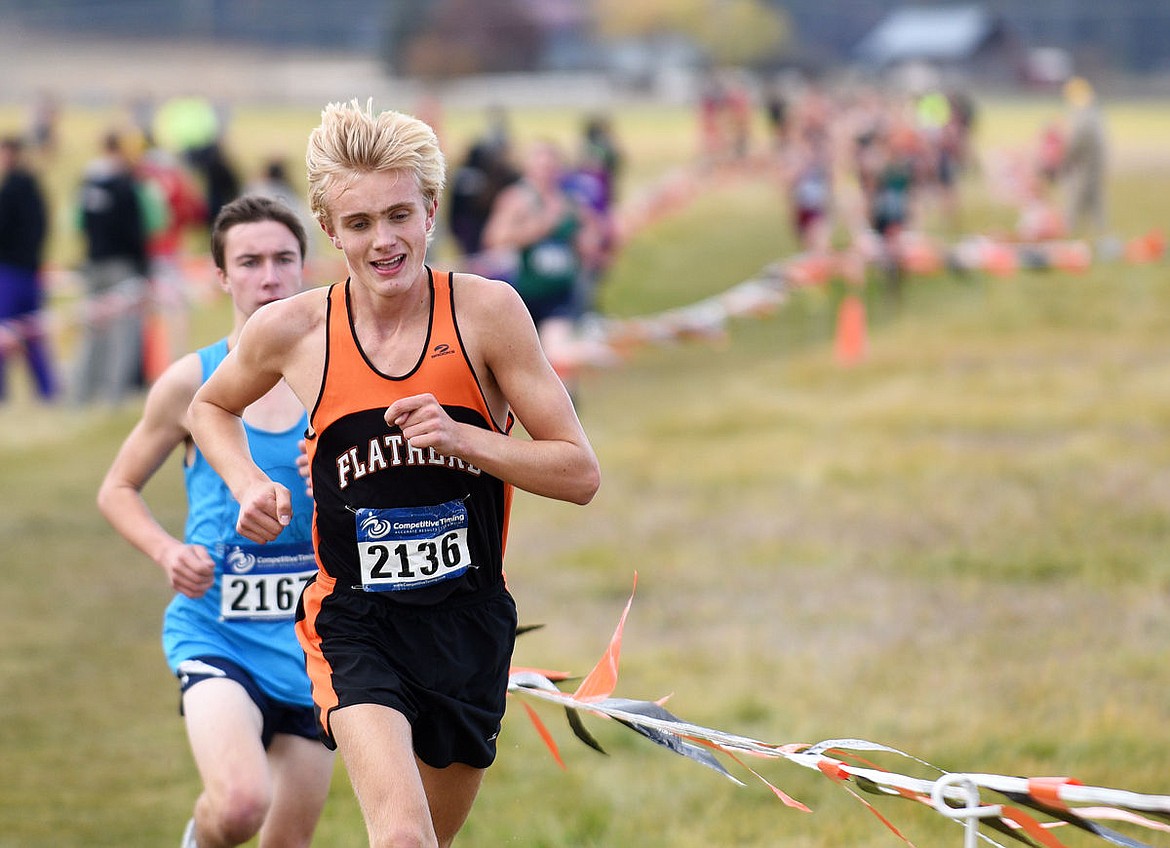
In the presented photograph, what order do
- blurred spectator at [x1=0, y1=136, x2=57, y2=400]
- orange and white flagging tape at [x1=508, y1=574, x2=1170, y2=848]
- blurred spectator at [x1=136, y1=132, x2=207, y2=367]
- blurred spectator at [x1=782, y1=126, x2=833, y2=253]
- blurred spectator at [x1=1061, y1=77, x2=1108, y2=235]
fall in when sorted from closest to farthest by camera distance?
orange and white flagging tape at [x1=508, y1=574, x2=1170, y2=848]
blurred spectator at [x1=0, y1=136, x2=57, y2=400]
blurred spectator at [x1=136, y1=132, x2=207, y2=367]
blurred spectator at [x1=782, y1=126, x2=833, y2=253]
blurred spectator at [x1=1061, y1=77, x2=1108, y2=235]

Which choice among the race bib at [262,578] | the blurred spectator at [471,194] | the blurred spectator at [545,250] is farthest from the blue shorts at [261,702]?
the blurred spectator at [471,194]

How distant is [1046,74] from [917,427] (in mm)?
72185

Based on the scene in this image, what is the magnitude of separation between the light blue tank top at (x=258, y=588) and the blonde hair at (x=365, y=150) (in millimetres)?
987

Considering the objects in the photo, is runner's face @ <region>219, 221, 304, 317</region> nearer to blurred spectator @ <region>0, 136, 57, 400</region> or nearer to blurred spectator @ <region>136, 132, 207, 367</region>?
blurred spectator @ <region>0, 136, 57, 400</region>

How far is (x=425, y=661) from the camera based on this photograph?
3.67m

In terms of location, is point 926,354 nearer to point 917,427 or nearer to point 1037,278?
point 917,427

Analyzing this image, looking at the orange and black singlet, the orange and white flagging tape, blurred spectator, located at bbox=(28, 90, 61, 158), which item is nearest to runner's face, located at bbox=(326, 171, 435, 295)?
the orange and black singlet

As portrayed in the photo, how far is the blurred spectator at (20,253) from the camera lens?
14.1 metres

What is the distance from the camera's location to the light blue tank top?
4.38m

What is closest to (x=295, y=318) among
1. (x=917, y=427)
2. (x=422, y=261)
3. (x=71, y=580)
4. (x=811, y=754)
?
(x=422, y=261)

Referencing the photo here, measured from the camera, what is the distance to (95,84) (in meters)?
61.6

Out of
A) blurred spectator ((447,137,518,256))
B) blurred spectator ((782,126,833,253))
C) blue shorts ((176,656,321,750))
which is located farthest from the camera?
blurred spectator ((782,126,833,253))

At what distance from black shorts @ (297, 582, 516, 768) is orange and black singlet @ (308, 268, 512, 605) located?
0.04m

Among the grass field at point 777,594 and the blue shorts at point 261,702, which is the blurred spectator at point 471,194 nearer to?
the grass field at point 777,594
